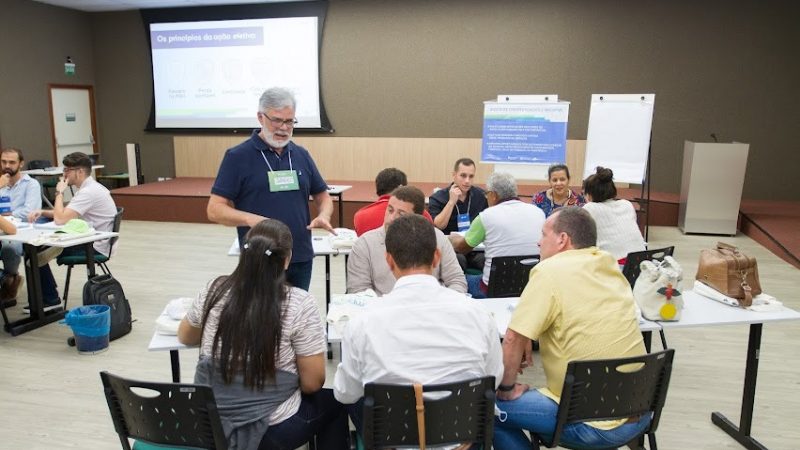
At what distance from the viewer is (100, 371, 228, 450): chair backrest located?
1643 mm

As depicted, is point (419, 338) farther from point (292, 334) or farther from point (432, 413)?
point (292, 334)

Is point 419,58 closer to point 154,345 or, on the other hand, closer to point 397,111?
point 397,111

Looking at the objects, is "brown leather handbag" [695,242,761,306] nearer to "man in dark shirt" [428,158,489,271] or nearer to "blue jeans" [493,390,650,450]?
"blue jeans" [493,390,650,450]

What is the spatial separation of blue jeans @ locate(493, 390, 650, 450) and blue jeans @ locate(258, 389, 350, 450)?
0.53 meters

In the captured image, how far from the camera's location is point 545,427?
191 centimetres

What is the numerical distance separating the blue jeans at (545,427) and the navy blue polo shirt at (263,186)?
4.52ft

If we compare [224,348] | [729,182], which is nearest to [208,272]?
[224,348]

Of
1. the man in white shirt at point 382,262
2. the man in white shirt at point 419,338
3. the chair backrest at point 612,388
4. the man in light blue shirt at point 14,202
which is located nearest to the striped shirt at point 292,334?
the man in white shirt at point 419,338

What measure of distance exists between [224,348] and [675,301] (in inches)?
68.5

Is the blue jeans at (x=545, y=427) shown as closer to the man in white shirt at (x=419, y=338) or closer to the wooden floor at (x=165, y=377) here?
the man in white shirt at (x=419, y=338)

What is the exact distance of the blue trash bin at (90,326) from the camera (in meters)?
3.62

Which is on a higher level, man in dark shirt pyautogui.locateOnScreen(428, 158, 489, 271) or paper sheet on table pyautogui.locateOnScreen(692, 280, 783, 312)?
man in dark shirt pyautogui.locateOnScreen(428, 158, 489, 271)

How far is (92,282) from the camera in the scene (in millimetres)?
3883

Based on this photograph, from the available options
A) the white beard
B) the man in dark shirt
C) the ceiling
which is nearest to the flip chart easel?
the man in dark shirt
